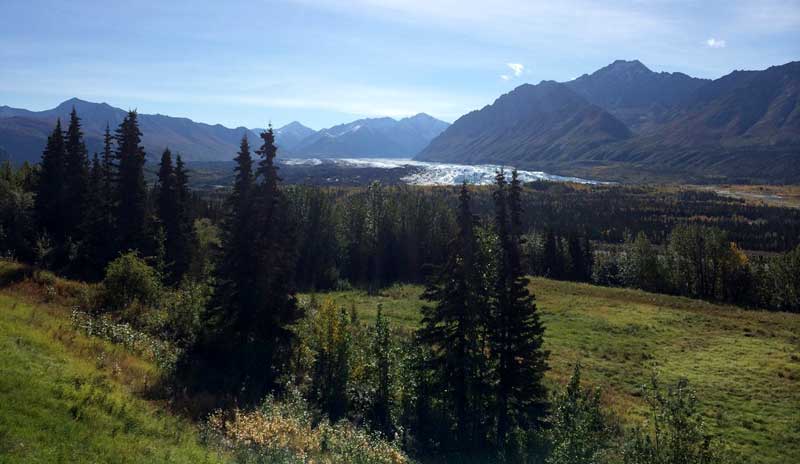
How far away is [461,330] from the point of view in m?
27.5

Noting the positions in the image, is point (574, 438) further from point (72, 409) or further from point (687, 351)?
point (687, 351)

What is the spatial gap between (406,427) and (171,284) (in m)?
33.5

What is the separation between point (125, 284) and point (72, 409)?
61.7ft

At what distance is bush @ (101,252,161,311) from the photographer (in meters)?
31.0

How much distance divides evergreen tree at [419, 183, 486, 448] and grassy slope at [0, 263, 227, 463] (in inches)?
558

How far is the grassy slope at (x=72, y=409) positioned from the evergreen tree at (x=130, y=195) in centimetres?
2821

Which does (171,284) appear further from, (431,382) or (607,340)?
(607,340)

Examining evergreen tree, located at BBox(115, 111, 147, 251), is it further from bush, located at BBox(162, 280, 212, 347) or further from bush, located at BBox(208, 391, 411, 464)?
bush, located at BBox(208, 391, 411, 464)

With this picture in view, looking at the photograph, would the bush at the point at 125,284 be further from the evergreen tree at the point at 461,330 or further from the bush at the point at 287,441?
the evergreen tree at the point at 461,330

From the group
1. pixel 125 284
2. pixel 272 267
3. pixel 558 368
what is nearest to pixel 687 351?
pixel 558 368

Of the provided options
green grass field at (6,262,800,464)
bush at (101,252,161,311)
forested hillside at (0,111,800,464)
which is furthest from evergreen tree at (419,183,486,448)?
bush at (101,252,161,311)

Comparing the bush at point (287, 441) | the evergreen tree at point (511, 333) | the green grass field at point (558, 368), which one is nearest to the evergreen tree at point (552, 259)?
the green grass field at point (558, 368)

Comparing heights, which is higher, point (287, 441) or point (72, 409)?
point (72, 409)

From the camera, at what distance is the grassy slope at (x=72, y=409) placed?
1249 centimetres
